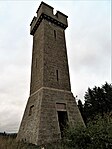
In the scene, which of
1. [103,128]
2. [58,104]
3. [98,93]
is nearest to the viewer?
[103,128]

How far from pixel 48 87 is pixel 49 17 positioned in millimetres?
7365

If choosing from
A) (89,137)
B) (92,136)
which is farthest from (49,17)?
(92,136)

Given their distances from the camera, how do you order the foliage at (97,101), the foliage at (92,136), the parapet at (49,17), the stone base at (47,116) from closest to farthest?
the foliage at (92,136) < the stone base at (47,116) < the parapet at (49,17) < the foliage at (97,101)

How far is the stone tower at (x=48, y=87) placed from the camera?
1080cm

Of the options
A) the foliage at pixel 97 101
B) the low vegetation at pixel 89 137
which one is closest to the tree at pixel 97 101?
the foliage at pixel 97 101

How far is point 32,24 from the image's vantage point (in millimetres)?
18188

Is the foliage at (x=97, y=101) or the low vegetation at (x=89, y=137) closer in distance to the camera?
the low vegetation at (x=89, y=137)

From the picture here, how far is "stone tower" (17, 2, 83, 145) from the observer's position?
10797 mm

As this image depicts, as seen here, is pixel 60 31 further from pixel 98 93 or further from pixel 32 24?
pixel 98 93

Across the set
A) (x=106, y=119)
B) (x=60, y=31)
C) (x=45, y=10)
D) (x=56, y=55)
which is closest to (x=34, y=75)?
(x=56, y=55)

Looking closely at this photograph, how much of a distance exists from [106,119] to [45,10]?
12524 mm

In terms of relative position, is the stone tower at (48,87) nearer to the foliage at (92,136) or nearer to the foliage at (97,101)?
the foliage at (92,136)

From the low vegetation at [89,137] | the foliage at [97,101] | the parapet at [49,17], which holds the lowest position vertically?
the low vegetation at [89,137]

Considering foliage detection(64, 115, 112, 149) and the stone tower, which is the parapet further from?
foliage detection(64, 115, 112, 149)
